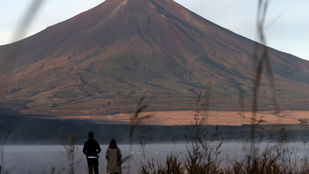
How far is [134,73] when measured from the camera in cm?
15775

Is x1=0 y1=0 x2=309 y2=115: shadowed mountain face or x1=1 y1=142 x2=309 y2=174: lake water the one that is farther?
x1=0 y1=0 x2=309 y2=115: shadowed mountain face

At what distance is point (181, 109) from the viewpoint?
392ft

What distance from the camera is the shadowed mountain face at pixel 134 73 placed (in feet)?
417

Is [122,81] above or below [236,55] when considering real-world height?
below

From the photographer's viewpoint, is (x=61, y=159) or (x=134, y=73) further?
(x=134, y=73)

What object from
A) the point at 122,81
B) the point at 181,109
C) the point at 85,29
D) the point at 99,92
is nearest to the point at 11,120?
the point at 181,109

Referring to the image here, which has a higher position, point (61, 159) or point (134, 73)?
point (134, 73)

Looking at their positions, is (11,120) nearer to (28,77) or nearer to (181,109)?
(181,109)

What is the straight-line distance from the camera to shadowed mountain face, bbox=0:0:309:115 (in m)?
127

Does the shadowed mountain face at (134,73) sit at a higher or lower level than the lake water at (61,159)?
higher

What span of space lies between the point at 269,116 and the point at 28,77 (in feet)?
219

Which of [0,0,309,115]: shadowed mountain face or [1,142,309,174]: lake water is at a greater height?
[0,0,309,115]: shadowed mountain face

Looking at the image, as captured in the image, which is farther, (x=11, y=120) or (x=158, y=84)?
(x=158, y=84)

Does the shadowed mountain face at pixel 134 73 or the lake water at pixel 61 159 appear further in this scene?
the shadowed mountain face at pixel 134 73
